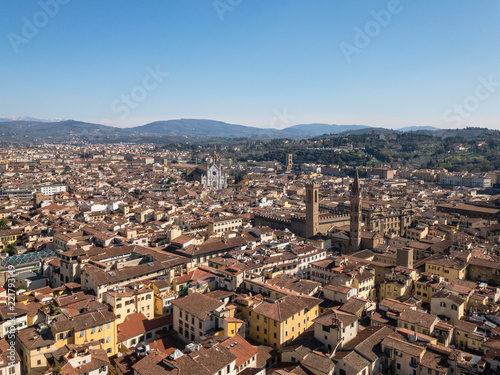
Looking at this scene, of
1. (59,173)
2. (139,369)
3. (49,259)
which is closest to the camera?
(139,369)

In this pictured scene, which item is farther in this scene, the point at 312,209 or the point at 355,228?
the point at 312,209

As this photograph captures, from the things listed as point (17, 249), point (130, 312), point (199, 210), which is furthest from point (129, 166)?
point (130, 312)

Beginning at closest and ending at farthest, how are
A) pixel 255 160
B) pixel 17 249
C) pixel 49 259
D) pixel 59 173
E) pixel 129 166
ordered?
pixel 49 259, pixel 17 249, pixel 59 173, pixel 129 166, pixel 255 160

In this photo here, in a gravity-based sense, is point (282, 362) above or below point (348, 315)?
below

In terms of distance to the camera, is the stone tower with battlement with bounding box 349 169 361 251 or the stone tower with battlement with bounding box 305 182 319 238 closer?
the stone tower with battlement with bounding box 349 169 361 251

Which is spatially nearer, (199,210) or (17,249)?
(17,249)

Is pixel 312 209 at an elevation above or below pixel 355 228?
above

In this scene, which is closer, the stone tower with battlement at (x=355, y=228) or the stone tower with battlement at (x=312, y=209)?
the stone tower with battlement at (x=355, y=228)

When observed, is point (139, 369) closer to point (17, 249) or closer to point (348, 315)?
point (348, 315)
